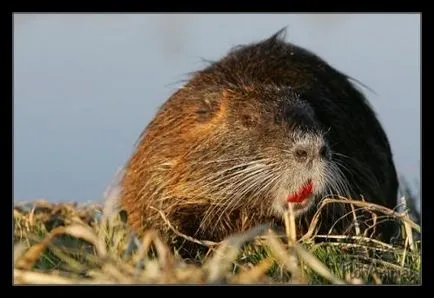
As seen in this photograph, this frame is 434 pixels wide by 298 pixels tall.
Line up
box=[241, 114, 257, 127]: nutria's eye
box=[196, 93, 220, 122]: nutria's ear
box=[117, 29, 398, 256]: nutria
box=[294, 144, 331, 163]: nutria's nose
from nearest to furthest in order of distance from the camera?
box=[294, 144, 331, 163]: nutria's nose
box=[117, 29, 398, 256]: nutria
box=[241, 114, 257, 127]: nutria's eye
box=[196, 93, 220, 122]: nutria's ear

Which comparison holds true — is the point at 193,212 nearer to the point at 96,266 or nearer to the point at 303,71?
the point at 303,71

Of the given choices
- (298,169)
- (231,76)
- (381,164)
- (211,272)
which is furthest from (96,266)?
(381,164)

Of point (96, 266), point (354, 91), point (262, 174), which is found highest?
point (354, 91)

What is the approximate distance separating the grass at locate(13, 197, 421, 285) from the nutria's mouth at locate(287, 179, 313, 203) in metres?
0.15

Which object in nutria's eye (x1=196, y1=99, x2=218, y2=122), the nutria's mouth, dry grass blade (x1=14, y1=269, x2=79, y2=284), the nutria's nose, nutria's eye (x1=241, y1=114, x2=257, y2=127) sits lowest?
dry grass blade (x1=14, y1=269, x2=79, y2=284)

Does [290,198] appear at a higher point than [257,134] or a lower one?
lower

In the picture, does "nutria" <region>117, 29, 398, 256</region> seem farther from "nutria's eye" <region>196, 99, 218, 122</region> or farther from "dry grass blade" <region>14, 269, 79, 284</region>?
"dry grass blade" <region>14, 269, 79, 284</region>

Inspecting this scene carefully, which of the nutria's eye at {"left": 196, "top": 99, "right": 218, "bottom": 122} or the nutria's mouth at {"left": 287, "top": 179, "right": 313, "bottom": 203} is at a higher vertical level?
the nutria's eye at {"left": 196, "top": 99, "right": 218, "bottom": 122}

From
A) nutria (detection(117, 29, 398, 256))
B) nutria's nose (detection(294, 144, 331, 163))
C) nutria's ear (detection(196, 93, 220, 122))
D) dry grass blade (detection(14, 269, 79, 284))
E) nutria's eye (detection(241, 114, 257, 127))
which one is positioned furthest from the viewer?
nutria's ear (detection(196, 93, 220, 122))

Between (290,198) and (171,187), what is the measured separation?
2.01ft

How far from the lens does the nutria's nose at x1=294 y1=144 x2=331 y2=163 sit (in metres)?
3.55

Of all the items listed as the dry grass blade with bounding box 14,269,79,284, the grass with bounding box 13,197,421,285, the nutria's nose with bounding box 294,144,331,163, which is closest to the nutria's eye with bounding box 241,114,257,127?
the nutria's nose with bounding box 294,144,331,163

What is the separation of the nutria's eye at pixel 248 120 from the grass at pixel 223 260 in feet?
1.46

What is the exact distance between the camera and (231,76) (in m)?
4.27
